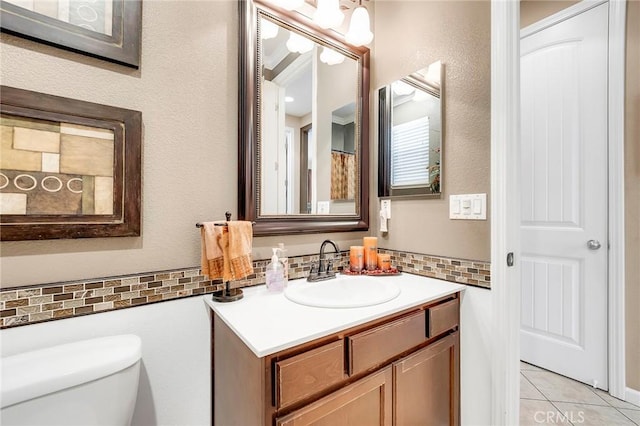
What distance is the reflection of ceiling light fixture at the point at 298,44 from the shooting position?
1381mm

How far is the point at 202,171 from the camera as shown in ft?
3.70

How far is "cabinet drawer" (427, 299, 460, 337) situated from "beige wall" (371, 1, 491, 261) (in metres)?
0.24

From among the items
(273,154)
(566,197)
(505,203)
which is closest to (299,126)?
(273,154)

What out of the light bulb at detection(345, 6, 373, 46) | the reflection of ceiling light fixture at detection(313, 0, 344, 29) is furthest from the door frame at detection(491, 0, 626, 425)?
the reflection of ceiling light fixture at detection(313, 0, 344, 29)

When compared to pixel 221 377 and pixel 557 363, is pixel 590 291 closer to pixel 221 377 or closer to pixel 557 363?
pixel 557 363

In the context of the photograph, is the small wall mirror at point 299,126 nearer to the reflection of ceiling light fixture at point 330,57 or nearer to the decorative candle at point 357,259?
the reflection of ceiling light fixture at point 330,57

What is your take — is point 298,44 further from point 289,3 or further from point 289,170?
point 289,170

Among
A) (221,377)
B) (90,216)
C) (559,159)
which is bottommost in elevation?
(221,377)

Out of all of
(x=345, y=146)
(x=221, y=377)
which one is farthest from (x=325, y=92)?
(x=221, y=377)

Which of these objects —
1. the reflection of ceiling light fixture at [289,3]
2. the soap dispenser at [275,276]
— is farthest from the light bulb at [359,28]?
the soap dispenser at [275,276]

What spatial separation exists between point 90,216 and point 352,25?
1486 mm

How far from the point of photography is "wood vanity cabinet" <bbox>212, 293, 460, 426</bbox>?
758 mm

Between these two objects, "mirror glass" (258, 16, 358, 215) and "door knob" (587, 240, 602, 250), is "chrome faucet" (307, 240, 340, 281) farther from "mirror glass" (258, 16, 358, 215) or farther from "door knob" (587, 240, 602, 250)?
"door knob" (587, 240, 602, 250)

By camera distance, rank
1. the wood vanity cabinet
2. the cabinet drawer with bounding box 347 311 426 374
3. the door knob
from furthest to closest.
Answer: the door knob → the cabinet drawer with bounding box 347 311 426 374 → the wood vanity cabinet
